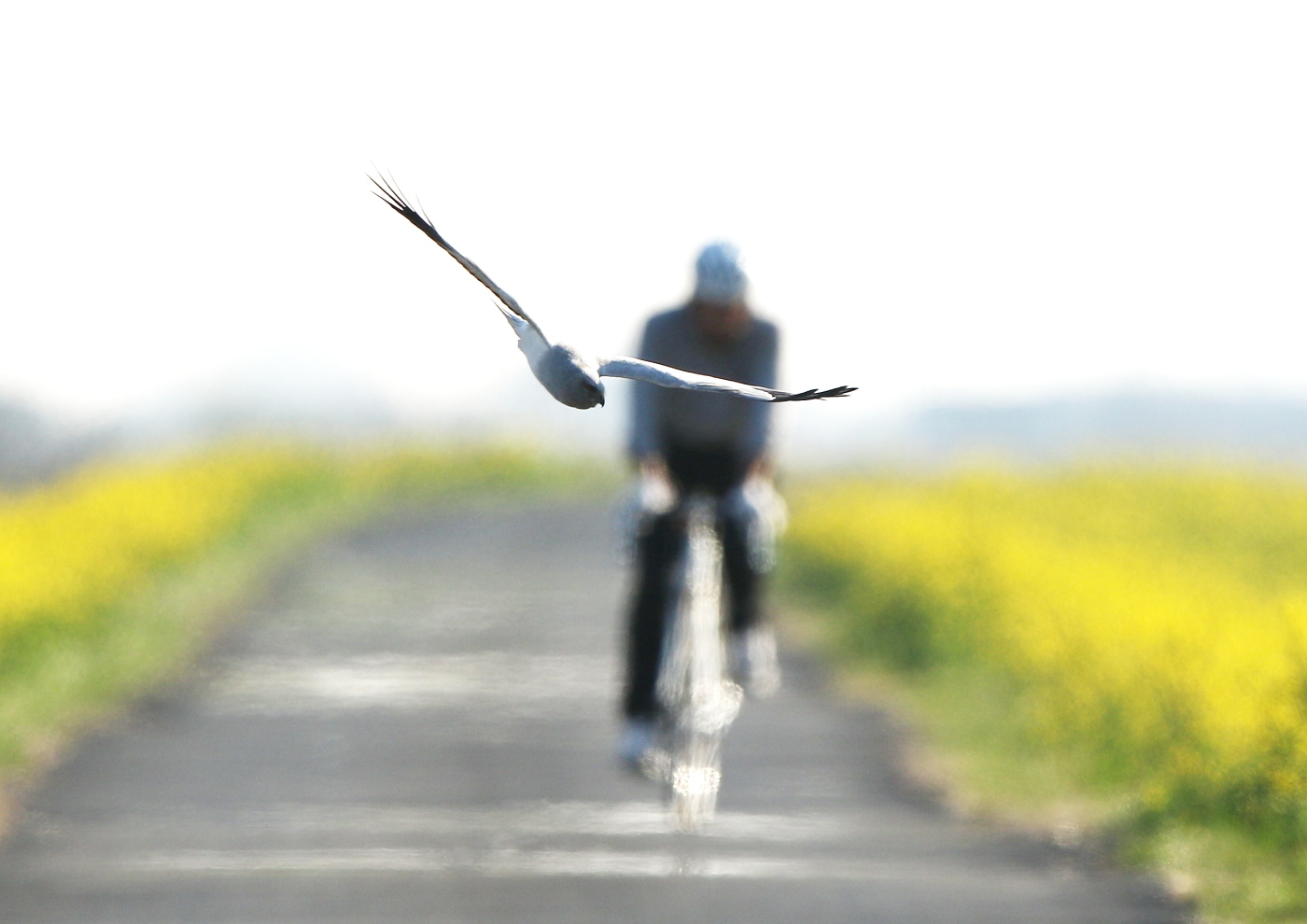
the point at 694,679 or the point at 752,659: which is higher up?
the point at 752,659

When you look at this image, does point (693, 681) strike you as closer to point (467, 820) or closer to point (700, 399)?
point (700, 399)

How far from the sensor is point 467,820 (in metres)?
9.22

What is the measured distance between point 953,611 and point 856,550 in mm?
4220

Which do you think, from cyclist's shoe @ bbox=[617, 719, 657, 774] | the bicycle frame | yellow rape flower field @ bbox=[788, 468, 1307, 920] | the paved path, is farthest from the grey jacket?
yellow rape flower field @ bbox=[788, 468, 1307, 920]

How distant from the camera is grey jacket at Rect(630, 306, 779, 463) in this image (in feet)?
22.3

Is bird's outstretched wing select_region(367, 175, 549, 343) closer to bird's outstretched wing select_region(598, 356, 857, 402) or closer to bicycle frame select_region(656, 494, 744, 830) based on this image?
bird's outstretched wing select_region(598, 356, 857, 402)

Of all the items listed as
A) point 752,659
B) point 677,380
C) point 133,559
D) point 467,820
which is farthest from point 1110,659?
point 133,559

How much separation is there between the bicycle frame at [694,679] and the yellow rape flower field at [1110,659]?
184 cm

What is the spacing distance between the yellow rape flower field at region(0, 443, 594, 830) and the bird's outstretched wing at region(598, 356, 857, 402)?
28.7 ft

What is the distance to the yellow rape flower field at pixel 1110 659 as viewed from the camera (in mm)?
8148

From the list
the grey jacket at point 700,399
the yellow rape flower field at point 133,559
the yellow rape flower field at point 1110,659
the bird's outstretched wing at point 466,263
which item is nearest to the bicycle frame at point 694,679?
the grey jacket at point 700,399

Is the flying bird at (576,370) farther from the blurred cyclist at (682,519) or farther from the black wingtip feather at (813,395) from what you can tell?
the blurred cyclist at (682,519)

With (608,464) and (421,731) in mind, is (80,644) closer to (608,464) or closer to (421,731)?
(421,731)

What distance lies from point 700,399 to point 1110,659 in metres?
4.26
